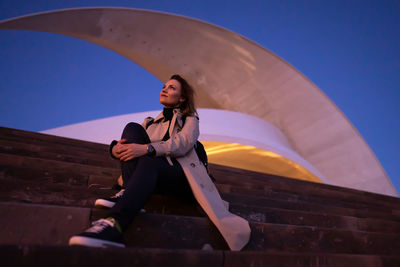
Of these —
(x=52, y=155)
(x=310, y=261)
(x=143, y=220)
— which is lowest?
(x=310, y=261)

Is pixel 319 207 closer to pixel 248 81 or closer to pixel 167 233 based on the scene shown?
pixel 167 233

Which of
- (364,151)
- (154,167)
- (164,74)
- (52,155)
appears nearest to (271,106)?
(364,151)

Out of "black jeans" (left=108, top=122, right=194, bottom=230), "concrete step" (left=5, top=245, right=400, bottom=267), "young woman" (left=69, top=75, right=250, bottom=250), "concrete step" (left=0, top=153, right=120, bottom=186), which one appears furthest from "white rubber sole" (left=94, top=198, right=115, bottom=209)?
"concrete step" (left=0, top=153, right=120, bottom=186)

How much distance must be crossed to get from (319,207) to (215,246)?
5.41 ft

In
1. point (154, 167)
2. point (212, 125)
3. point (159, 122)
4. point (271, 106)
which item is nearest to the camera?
point (154, 167)

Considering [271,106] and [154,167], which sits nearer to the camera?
[154,167]

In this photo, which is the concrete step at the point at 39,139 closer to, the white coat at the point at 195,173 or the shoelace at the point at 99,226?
the white coat at the point at 195,173

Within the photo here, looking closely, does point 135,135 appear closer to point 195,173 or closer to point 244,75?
point 195,173

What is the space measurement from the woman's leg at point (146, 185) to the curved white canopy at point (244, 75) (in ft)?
28.5

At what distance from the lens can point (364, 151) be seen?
10.1m

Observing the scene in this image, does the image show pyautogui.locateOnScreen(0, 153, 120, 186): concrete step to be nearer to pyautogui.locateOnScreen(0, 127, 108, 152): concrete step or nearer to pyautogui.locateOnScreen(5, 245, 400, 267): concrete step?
pyautogui.locateOnScreen(0, 127, 108, 152): concrete step

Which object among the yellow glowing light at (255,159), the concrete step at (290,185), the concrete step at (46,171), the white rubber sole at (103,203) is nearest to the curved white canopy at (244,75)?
the yellow glowing light at (255,159)

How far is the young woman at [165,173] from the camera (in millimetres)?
1330

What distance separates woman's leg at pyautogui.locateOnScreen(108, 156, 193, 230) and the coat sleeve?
0.16 ft
